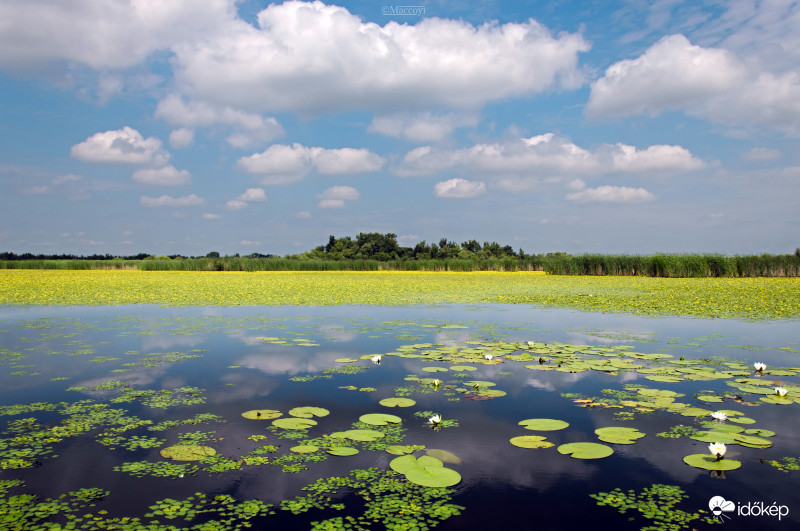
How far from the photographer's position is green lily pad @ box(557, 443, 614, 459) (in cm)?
300

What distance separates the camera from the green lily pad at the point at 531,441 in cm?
316

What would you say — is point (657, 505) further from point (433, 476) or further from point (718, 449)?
point (433, 476)

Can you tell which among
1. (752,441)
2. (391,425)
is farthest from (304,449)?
(752,441)

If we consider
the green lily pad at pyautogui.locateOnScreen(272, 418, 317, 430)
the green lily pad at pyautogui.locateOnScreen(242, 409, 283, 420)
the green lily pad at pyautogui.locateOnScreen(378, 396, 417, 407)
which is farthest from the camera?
the green lily pad at pyautogui.locateOnScreen(378, 396, 417, 407)

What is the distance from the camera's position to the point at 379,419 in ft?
12.0

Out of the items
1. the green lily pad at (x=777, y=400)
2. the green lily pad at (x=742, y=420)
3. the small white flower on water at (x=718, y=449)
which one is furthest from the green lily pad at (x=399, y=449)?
the green lily pad at (x=777, y=400)

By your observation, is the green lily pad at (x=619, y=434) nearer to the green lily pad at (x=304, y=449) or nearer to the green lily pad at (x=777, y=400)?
the green lily pad at (x=777, y=400)

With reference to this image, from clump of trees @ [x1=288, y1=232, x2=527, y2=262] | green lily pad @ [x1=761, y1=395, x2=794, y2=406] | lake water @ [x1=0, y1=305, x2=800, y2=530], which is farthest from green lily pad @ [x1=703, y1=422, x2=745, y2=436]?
clump of trees @ [x1=288, y1=232, x2=527, y2=262]

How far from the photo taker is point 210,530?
2.20 meters

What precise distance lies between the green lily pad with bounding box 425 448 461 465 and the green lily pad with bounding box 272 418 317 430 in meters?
1.00

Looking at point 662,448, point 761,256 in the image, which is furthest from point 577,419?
point 761,256

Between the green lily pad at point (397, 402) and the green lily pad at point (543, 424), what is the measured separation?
946mm

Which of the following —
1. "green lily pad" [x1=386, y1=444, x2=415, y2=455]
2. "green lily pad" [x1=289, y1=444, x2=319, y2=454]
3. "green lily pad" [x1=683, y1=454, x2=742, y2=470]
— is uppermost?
"green lily pad" [x1=386, y1=444, x2=415, y2=455]

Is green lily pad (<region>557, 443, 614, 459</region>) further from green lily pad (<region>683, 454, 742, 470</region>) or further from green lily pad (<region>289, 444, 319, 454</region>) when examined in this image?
green lily pad (<region>289, 444, 319, 454</region>)
